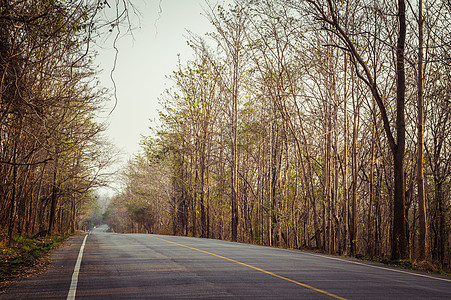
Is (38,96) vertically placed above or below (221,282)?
above

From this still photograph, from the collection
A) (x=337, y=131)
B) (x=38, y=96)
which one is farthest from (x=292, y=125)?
(x=38, y=96)

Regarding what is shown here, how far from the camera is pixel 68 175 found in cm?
2988

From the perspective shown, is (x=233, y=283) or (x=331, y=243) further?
(x=331, y=243)

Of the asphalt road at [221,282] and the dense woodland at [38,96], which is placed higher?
the dense woodland at [38,96]

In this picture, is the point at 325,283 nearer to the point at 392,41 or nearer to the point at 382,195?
the point at 392,41

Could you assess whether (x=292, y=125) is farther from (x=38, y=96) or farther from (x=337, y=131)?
(x=38, y=96)

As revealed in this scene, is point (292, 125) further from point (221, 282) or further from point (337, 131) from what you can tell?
point (221, 282)

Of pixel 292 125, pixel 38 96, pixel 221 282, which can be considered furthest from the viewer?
pixel 292 125

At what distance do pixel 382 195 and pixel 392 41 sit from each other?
13.5m

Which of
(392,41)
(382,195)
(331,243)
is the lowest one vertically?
(331,243)

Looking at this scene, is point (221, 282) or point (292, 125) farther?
point (292, 125)

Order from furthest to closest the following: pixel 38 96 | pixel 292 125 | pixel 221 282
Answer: pixel 292 125 → pixel 38 96 → pixel 221 282

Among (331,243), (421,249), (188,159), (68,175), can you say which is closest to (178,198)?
(188,159)

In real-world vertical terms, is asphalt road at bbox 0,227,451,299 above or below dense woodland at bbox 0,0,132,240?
below
